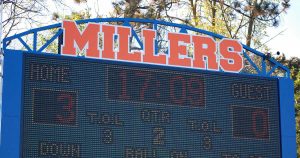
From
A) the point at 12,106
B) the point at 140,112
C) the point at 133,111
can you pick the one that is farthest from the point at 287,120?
the point at 12,106

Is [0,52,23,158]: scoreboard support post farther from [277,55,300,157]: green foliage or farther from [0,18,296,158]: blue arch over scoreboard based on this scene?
[277,55,300,157]: green foliage

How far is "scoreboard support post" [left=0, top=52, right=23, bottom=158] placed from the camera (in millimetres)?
10461

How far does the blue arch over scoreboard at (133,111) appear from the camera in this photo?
10.7 m

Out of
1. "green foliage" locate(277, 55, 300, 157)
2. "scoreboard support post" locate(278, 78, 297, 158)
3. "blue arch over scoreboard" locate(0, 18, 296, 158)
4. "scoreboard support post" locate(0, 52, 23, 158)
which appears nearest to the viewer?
"scoreboard support post" locate(0, 52, 23, 158)

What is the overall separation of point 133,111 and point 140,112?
0.11m

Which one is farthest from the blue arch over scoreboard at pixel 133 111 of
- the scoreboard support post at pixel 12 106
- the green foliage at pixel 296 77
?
the green foliage at pixel 296 77

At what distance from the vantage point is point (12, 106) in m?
10.6

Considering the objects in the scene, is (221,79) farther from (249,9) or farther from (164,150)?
(249,9)

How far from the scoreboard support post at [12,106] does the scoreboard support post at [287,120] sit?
12.9 feet

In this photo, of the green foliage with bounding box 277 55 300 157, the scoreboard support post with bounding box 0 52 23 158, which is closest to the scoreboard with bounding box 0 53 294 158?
the scoreboard support post with bounding box 0 52 23 158

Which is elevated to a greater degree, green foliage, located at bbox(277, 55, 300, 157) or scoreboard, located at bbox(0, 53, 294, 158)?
green foliage, located at bbox(277, 55, 300, 157)

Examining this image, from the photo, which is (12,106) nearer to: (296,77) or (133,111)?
(133,111)

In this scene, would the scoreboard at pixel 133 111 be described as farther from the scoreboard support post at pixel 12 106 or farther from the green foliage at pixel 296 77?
the green foliage at pixel 296 77

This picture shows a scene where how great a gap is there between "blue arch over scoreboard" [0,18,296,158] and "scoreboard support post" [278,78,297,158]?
0.02m
